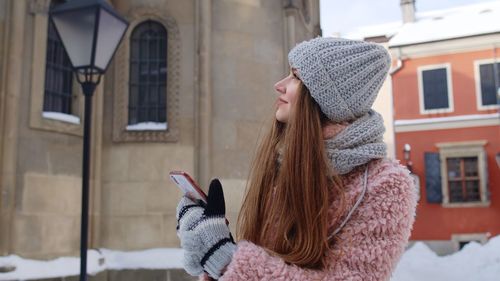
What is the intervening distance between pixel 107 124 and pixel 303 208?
711 cm

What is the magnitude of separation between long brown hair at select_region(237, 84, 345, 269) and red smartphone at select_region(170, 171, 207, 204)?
210 millimetres

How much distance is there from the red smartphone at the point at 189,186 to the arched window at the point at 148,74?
22.6 ft

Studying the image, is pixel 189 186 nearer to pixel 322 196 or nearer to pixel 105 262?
pixel 322 196

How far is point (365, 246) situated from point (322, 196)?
0.19m

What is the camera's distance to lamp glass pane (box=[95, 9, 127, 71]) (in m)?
5.10

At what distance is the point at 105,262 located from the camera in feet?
25.8

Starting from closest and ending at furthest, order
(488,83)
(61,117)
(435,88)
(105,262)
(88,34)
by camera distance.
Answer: (88,34) → (61,117) → (105,262) → (488,83) → (435,88)

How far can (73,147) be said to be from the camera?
25.9ft

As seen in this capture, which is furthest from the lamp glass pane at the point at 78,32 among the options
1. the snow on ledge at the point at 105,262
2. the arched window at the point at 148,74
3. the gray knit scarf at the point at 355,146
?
the gray knit scarf at the point at 355,146

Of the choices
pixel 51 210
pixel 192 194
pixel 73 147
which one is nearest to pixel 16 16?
pixel 73 147

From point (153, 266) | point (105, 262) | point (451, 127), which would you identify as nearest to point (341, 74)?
point (153, 266)

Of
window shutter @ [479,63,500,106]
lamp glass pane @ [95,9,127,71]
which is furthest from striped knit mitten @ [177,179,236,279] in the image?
window shutter @ [479,63,500,106]

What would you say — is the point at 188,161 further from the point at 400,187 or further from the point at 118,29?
the point at 400,187

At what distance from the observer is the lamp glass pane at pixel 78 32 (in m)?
5.09
